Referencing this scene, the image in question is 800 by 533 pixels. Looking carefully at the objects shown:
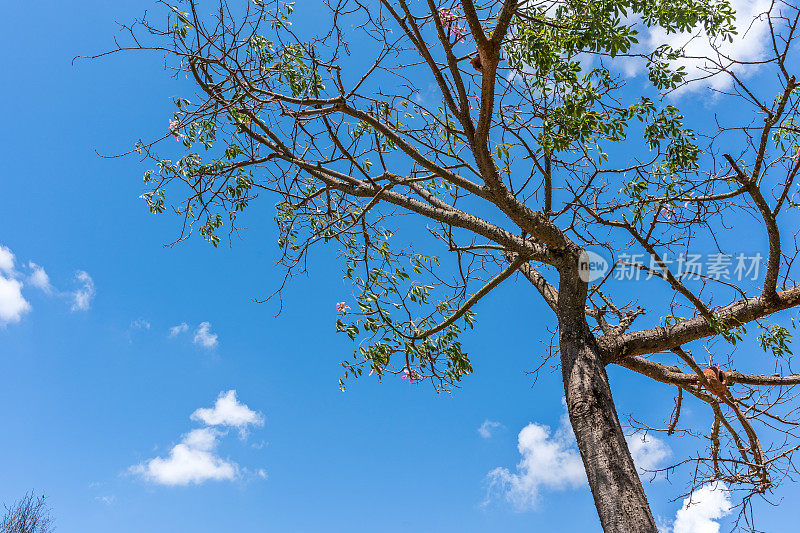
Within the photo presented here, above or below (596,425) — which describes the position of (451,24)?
above

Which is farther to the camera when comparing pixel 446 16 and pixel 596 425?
pixel 446 16

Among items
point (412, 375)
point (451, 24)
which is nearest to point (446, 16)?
point (451, 24)

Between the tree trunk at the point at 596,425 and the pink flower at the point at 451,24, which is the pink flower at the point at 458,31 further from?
the tree trunk at the point at 596,425

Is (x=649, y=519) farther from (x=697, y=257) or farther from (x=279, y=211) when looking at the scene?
(x=279, y=211)

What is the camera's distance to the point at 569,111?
3139mm

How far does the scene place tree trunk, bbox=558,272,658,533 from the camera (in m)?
2.94

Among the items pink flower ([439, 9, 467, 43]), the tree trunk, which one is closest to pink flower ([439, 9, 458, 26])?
pink flower ([439, 9, 467, 43])

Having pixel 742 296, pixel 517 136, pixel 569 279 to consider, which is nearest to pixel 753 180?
pixel 742 296

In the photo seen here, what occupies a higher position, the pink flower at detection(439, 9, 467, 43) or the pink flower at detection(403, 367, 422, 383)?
the pink flower at detection(439, 9, 467, 43)

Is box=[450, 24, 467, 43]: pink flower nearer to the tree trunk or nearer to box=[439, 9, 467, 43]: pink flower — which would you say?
box=[439, 9, 467, 43]: pink flower

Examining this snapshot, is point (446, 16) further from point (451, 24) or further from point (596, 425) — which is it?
point (596, 425)

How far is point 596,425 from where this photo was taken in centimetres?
324

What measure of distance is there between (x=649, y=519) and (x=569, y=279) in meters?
1.62

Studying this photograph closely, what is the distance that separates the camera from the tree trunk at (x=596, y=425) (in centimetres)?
294
